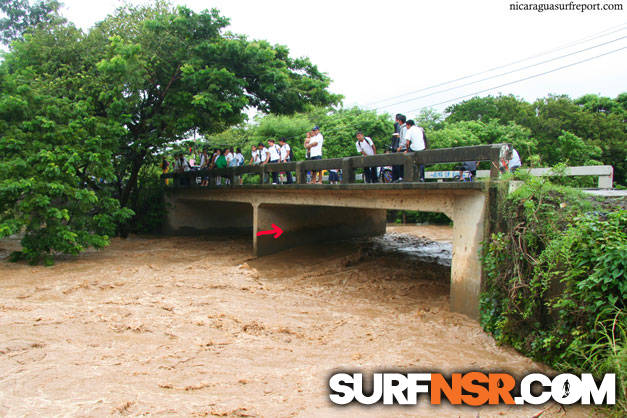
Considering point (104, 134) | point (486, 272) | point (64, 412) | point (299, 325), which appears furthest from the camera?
point (104, 134)

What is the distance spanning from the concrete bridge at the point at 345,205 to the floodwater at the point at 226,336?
1.28 m

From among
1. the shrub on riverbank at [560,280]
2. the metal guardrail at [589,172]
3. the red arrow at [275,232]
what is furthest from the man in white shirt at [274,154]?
the metal guardrail at [589,172]

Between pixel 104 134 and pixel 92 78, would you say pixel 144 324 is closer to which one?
pixel 104 134

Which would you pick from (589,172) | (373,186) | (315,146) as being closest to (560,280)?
(589,172)

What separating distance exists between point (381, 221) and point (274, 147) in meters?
7.39

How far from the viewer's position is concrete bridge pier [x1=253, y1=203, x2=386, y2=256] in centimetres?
1612

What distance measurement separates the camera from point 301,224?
672 inches

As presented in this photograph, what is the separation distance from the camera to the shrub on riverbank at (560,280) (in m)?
5.57

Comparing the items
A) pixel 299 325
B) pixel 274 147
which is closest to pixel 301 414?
pixel 299 325

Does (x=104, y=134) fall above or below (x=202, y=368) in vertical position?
above

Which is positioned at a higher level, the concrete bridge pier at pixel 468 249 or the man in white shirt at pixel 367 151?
the man in white shirt at pixel 367 151

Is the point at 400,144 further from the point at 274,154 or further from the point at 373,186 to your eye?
the point at 274,154

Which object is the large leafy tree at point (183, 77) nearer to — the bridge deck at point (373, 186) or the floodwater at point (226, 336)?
the bridge deck at point (373, 186)

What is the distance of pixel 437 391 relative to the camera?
571 centimetres
